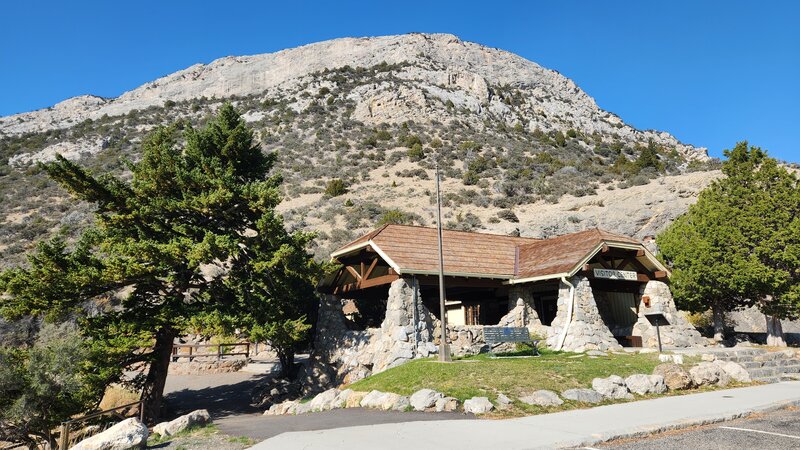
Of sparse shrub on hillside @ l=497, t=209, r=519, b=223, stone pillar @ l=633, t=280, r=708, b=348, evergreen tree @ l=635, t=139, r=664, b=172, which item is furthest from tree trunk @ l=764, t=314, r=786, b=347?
evergreen tree @ l=635, t=139, r=664, b=172

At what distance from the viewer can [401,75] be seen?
8581 centimetres

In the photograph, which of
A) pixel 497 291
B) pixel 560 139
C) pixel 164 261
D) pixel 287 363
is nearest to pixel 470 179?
pixel 560 139

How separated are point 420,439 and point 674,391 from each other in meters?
7.97

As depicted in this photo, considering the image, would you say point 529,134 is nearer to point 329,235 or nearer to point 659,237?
point 329,235

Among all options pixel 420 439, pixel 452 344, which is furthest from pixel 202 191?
pixel 420 439

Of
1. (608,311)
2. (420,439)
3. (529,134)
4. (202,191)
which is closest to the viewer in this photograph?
(420,439)

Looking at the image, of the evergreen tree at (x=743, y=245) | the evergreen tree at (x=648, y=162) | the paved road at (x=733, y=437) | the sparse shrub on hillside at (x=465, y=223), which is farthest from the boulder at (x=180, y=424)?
the evergreen tree at (x=648, y=162)

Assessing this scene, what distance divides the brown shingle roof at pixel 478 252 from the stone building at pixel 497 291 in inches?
2.2

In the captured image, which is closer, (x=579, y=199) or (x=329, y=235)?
(x=329, y=235)

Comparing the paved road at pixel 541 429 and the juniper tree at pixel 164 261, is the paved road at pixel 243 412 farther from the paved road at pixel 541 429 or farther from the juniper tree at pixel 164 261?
the juniper tree at pixel 164 261

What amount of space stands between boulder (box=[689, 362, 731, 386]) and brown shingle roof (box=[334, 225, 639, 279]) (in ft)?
19.4

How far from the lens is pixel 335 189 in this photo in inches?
2047

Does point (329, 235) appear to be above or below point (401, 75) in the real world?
below

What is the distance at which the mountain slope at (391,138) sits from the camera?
4538 cm
